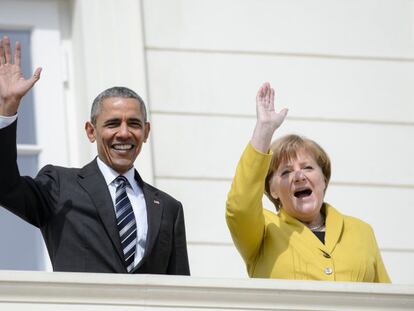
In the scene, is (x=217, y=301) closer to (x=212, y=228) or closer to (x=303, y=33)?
(x=212, y=228)

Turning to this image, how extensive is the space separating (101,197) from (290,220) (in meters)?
0.72

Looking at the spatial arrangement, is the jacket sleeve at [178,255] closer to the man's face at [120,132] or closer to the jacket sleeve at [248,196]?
the jacket sleeve at [248,196]

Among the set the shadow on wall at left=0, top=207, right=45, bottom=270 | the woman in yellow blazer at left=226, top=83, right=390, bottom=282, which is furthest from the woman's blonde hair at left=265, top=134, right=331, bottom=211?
the shadow on wall at left=0, top=207, right=45, bottom=270

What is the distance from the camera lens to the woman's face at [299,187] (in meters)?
6.86

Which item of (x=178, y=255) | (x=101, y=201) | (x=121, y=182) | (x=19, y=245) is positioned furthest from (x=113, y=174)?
(x=19, y=245)

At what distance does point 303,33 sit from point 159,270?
247cm

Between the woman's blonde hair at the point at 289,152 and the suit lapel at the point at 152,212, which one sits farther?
the woman's blonde hair at the point at 289,152

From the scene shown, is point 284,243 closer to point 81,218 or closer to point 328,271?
point 328,271

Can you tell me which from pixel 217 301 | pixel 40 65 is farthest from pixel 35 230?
pixel 217 301

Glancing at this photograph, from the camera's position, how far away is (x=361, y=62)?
29.0ft

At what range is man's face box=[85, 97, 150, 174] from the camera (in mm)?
6656

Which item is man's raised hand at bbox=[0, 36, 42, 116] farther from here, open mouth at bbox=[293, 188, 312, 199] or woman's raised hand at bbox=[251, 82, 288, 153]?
open mouth at bbox=[293, 188, 312, 199]

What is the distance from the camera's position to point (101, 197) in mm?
6621

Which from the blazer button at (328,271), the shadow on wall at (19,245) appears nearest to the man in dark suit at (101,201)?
the blazer button at (328,271)
